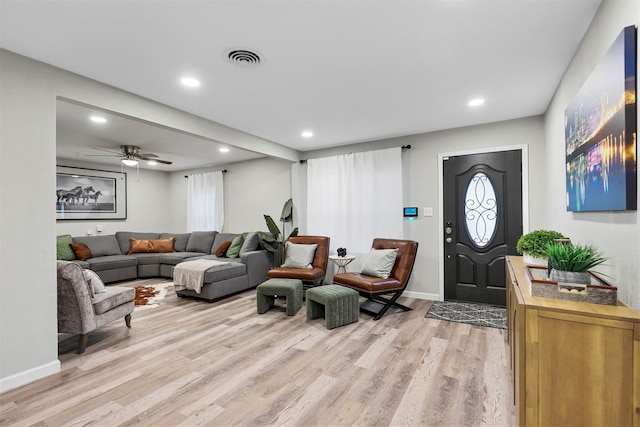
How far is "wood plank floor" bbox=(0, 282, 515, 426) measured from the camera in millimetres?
1811

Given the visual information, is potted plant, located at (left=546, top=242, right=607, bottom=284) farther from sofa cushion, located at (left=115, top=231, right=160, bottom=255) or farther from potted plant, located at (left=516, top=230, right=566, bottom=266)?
sofa cushion, located at (left=115, top=231, right=160, bottom=255)

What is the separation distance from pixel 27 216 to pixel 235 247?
135 inches

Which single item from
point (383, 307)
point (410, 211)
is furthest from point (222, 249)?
point (410, 211)

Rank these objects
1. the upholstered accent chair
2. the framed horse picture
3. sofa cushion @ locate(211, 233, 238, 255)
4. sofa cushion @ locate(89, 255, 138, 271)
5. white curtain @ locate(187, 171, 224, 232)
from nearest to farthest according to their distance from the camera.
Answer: the upholstered accent chair → sofa cushion @ locate(89, 255, 138, 271) → the framed horse picture → sofa cushion @ locate(211, 233, 238, 255) → white curtain @ locate(187, 171, 224, 232)

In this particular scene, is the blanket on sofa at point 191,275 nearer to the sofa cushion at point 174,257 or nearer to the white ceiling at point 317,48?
the sofa cushion at point 174,257

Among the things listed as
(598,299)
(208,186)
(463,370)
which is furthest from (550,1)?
(208,186)

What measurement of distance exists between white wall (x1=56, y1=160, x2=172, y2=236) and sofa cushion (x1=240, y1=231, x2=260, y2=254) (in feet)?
9.87

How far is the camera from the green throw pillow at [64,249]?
16.6 feet

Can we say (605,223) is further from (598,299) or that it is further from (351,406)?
(351,406)

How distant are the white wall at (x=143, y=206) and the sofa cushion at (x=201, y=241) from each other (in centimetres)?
132

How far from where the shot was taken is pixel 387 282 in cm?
356

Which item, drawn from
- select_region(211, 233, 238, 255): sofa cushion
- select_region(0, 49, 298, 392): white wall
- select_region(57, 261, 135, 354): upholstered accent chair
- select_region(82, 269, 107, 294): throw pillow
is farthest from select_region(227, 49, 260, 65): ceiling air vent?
select_region(211, 233, 238, 255): sofa cushion

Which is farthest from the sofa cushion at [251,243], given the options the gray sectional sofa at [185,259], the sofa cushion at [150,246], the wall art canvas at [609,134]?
the wall art canvas at [609,134]

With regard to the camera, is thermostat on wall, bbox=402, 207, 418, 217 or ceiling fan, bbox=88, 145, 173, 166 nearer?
thermostat on wall, bbox=402, 207, 418, 217
